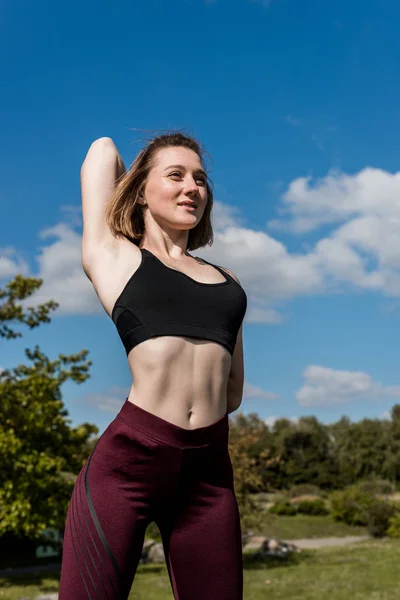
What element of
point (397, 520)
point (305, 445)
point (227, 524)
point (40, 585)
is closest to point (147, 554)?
point (40, 585)

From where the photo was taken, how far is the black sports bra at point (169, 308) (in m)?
2.13

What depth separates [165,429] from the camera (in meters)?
2.02

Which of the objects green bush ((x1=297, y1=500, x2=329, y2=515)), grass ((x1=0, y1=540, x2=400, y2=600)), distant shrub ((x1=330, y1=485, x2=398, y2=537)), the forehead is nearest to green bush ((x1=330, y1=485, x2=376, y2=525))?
distant shrub ((x1=330, y1=485, x2=398, y2=537))

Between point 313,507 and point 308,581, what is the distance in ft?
63.5

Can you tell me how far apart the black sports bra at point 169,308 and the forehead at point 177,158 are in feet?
1.31

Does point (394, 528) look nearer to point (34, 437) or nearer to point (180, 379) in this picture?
point (34, 437)

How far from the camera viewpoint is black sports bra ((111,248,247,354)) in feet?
7.00

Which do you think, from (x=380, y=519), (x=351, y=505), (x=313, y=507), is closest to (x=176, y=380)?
(x=380, y=519)

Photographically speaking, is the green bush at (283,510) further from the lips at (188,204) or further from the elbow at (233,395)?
the lips at (188,204)

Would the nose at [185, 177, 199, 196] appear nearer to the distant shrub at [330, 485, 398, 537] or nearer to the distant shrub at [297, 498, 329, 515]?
the distant shrub at [330, 485, 398, 537]

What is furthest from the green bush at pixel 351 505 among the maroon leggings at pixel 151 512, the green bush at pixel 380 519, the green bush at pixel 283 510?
the maroon leggings at pixel 151 512

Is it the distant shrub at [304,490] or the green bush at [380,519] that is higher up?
the distant shrub at [304,490]

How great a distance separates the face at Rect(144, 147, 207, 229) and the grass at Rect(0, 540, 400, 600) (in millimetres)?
8753

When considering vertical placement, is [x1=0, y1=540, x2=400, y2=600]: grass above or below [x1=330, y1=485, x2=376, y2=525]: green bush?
below
